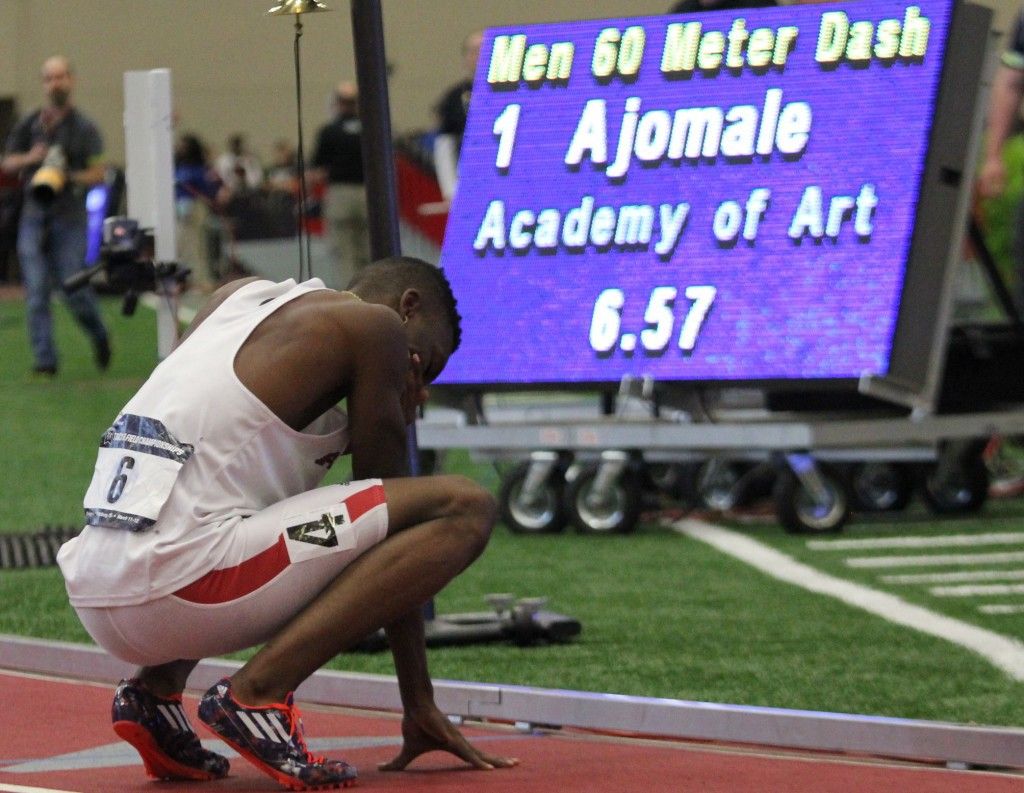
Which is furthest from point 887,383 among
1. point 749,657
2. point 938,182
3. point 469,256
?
point 749,657

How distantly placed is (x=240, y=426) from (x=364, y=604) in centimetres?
47

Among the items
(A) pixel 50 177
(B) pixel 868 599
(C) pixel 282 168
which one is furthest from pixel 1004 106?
(C) pixel 282 168

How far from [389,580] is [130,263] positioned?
133 inches

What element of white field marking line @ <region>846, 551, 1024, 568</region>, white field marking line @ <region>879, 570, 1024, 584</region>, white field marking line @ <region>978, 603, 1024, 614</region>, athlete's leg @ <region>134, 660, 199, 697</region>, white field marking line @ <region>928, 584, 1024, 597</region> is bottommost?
white field marking line @ <region>846, 551, 1024, 568</region>

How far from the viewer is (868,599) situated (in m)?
8.20

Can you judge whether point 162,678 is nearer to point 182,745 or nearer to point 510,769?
point 182,745

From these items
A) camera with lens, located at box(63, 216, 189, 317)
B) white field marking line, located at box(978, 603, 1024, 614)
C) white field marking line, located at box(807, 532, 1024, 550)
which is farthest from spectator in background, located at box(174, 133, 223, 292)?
white field marking line, located at box(978, 603, 1024, 614)

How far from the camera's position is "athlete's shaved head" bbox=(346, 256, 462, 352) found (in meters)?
5.00

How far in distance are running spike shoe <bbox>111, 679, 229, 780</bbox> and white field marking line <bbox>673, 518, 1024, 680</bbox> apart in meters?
2.68

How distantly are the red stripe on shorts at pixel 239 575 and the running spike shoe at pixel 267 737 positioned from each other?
19 cm

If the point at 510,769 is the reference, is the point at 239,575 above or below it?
above

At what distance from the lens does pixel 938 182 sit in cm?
989

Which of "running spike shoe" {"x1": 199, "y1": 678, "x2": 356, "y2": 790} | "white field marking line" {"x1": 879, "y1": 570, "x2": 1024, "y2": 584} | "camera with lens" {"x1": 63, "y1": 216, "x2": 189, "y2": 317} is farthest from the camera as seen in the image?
"white field marking line" {"x1": 879, "y1": 570, "x2": 1024, "y2": 584}

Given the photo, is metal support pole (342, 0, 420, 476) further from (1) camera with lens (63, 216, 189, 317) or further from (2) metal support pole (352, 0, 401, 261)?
(1) camera with lens (63, 216, 189, 317)
